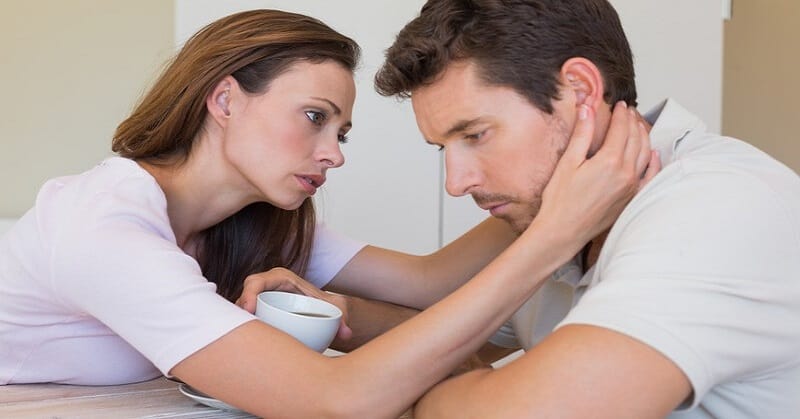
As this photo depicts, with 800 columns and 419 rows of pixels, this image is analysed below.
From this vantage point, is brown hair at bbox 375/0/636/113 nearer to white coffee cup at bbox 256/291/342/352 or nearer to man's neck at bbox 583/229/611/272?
man's neck at bbox 583/229/611/272

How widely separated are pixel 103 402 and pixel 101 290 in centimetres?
14

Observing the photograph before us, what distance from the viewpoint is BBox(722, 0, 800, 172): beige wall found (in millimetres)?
4258

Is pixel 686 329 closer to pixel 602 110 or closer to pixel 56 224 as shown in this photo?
pixel 602 110

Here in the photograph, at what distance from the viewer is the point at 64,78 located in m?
2.61

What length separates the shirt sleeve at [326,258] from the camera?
5.24 ft

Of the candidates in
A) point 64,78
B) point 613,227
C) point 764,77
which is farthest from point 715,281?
point 764,77

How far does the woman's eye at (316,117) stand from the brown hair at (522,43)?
7.7 inches

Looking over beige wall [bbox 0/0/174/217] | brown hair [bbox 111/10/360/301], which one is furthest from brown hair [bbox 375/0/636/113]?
beige wall [bbox 0/0/174/217]

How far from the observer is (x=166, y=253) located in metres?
1.06

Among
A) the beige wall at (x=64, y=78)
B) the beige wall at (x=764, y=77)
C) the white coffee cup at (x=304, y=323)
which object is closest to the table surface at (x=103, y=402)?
the white coffee cup at (x=304, y=323)

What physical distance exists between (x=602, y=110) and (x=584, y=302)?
39 cm

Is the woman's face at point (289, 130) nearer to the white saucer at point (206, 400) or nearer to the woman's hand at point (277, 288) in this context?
the woman's hand at point (277, 288)

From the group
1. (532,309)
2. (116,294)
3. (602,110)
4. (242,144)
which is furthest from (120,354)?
(602,110)

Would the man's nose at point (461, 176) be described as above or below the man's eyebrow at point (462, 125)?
below
